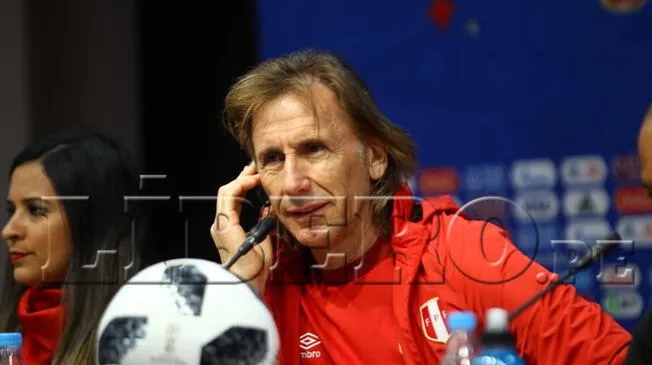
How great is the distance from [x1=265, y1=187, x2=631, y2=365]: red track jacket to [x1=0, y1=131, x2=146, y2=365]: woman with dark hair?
1.32ft

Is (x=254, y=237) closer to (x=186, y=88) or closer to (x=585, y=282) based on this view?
(x=585, y=282)

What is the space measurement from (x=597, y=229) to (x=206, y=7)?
1308mm

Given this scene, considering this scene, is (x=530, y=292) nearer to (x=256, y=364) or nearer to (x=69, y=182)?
(x=256, y=364)

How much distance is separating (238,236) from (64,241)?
0.49 metres

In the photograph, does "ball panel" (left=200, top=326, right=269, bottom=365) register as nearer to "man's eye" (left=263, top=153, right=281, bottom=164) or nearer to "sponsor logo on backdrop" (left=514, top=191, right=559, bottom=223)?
"man's eye" (left=263, top=153, right=281, bottom=164)

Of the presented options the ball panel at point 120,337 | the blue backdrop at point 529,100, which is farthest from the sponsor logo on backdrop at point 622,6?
the ball panel at point 120,337

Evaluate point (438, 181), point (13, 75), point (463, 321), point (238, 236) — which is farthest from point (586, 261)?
point (13, 75)

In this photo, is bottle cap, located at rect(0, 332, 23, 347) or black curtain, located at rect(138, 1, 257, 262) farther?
black curtain, located at rect(138, 1, 257, 262)

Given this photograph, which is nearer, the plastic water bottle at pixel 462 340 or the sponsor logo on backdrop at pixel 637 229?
the plastic water bottle at pixel 462 340

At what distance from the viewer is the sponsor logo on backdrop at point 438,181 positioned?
3.03 metres

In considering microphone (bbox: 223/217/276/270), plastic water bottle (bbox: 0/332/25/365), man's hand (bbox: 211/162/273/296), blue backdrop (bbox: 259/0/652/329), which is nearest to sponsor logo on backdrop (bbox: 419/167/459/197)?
blue backdrop (bbox: 259/0/652/329)

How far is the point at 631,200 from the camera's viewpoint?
281cm

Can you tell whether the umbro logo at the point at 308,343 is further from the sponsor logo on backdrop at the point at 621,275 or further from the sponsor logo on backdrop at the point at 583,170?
the sponsor logo on backdrop at the point at 583,170

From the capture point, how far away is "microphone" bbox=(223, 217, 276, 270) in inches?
82.0
